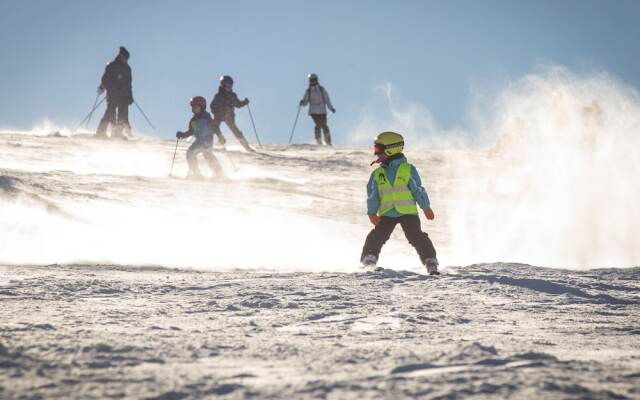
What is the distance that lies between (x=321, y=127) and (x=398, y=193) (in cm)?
1777

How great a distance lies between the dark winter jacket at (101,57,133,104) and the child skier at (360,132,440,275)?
600 inches

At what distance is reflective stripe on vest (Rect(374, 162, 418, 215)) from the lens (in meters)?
8.19

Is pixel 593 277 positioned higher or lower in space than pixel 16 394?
higher

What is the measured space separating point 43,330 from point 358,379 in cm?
176

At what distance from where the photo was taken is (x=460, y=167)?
22188 millimetres

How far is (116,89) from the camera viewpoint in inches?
875

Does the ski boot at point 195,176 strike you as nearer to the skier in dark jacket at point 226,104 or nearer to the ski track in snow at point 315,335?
the skier in dark jacket at point 226,104

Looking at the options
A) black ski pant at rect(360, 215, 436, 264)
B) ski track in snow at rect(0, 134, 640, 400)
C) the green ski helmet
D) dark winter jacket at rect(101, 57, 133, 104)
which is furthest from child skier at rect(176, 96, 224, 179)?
black ski pant at rect(360, 215, 436, 264)

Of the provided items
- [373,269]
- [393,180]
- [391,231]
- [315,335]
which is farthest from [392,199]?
[315,335]

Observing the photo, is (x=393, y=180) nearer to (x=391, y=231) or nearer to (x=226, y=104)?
(x=391, y=231)

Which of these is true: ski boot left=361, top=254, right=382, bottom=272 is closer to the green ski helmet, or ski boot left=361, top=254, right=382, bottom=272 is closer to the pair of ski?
the pair of ski

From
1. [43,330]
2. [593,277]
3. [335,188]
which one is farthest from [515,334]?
[335,188]

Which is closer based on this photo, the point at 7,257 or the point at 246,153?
the point at 7,257

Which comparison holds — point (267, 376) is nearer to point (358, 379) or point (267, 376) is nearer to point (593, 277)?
point (358, 379)
